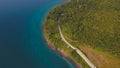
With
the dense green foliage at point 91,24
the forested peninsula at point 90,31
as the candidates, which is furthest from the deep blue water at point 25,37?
the dense green foliage at point 91,24

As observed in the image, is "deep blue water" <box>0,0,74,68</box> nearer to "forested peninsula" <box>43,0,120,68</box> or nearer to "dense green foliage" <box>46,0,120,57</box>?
"forested peninsula" <box>43,0,120,68</box>

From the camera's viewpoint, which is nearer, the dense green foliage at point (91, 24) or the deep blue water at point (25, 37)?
the deep blue water at point (25, 37)

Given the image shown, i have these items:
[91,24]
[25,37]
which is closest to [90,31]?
[91,24]

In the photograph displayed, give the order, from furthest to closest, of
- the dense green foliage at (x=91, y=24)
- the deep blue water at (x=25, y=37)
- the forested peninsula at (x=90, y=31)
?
the dense green foliage at (x=91, y=24) < the forested peninsula at (x=90, y=31) < the deep blue water at (x=25, y=37)

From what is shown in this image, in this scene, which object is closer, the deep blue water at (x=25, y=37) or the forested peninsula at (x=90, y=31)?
the deep blue water at (x=25, y=37)

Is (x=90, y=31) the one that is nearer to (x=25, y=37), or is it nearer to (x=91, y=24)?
(x=91, y=24)

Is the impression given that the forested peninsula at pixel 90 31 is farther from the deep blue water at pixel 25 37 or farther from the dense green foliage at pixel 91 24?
the deep blue water at pixel 25 37

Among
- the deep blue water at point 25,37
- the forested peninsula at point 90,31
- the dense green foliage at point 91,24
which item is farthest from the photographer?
the dense green foliage at point 91,24

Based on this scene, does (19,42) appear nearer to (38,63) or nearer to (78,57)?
(38,63)
